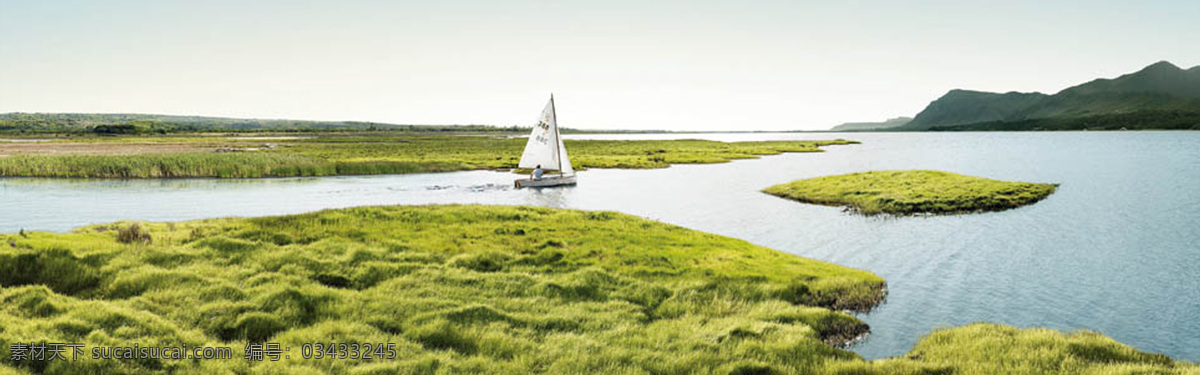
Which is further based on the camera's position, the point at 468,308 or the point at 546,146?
the point at 546,146

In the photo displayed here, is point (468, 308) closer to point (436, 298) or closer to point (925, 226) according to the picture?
point (436, 298)

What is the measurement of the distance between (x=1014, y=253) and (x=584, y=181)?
50.8 m

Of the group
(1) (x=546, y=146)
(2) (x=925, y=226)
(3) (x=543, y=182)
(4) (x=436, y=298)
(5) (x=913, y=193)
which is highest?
(1) (x=546, y=146)

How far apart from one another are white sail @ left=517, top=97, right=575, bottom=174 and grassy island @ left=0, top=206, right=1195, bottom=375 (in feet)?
119

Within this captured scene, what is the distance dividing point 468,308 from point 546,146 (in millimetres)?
48575

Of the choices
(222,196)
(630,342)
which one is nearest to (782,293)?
(630,342)

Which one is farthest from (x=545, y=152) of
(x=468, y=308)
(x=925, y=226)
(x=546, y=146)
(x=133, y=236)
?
(x=468, y=308)

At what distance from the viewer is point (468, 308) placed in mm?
15727

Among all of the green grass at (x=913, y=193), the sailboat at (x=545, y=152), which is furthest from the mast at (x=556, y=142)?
the green grass at (x=913, y=193)

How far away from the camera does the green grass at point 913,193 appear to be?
151 feet

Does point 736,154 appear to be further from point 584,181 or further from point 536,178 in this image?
point 536,178

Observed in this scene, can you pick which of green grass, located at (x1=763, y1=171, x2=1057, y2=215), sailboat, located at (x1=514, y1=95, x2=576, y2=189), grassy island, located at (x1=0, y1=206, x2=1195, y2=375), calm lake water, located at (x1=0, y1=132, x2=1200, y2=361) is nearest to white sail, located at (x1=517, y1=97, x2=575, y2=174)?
sailboat, located at (x1=514, y1=95, x2=576, y2=189)

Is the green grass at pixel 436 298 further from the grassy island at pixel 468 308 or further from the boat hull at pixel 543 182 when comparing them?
the boat hull at pixel 543 182

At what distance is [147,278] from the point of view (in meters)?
17.2
